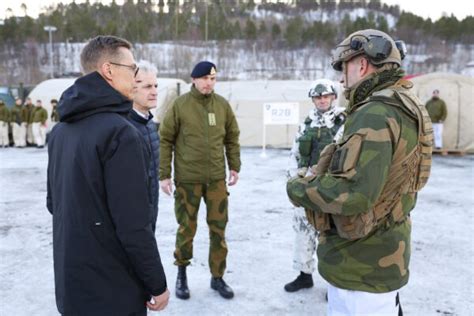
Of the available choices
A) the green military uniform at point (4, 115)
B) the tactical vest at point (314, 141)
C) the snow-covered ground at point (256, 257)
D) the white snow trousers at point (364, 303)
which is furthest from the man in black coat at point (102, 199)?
the green military uniform at point (4, 115)

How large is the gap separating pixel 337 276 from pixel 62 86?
17342mm

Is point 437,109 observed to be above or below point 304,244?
above

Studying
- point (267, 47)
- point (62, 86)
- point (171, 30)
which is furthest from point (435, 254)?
point (171, 30)

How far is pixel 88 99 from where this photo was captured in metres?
1.73

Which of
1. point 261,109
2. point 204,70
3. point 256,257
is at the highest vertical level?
point 204,70

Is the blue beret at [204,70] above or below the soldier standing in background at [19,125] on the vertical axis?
above

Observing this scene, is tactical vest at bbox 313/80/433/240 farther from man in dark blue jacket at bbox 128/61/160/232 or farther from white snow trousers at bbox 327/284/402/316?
man in dark blue jacket at bbox 128/61/160/232

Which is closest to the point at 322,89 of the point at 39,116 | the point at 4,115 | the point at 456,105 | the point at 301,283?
the point at 301,283

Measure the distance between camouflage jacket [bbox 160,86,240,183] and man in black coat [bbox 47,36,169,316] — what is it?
6.09 ft

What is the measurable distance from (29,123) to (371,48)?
1492cm

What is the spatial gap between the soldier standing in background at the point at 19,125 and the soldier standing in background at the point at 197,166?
501 inches

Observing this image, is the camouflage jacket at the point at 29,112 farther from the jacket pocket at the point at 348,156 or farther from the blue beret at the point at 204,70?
the jacket pocket at the point at 348,156

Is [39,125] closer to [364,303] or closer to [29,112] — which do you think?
[29,112]

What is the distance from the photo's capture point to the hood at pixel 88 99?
173 centimetres
